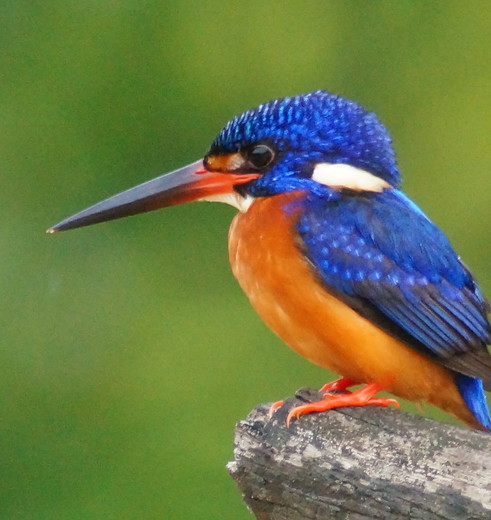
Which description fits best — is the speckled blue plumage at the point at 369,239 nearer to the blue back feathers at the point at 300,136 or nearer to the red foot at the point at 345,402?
the blue back feathers at the point at 300,136

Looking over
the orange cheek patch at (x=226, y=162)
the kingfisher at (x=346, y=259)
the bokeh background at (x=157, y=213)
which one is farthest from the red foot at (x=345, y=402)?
the bokeh background at (x=157, y=213)

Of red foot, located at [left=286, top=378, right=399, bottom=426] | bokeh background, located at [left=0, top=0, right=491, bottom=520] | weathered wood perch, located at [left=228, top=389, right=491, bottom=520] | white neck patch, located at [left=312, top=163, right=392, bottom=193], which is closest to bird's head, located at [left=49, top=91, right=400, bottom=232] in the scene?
white neck patch, located at [left=312, top=163, right=392, bottom=193]

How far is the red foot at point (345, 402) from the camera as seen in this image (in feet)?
5.31

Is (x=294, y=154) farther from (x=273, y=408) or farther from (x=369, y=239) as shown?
(x=273, y=408)

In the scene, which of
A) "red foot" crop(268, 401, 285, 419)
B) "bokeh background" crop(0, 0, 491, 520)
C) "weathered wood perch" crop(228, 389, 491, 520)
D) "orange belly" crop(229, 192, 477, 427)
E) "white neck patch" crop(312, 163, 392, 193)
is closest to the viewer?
"weathered wood perch" crop(228, 389, 491, 520)

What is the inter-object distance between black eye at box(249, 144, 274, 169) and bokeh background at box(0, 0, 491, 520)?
4.32 feet

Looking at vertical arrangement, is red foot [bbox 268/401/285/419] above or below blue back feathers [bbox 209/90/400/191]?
below

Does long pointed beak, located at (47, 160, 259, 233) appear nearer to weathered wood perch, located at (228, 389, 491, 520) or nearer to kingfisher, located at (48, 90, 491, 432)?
kingfisher, located at (48, 90, 491, 432)

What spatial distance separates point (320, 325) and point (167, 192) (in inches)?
18.6

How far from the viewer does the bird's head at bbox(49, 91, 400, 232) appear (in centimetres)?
206

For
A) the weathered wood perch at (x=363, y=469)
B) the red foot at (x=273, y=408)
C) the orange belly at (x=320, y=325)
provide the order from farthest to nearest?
the orange belly at (x=320, y=325) < the red foot at (x=273, y=408) < the weathered wood perch at (x=363, y=469)

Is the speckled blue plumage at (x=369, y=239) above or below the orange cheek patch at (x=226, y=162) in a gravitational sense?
below

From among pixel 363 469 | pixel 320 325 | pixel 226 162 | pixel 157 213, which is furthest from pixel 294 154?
pixel 157 213

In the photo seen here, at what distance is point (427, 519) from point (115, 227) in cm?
225
